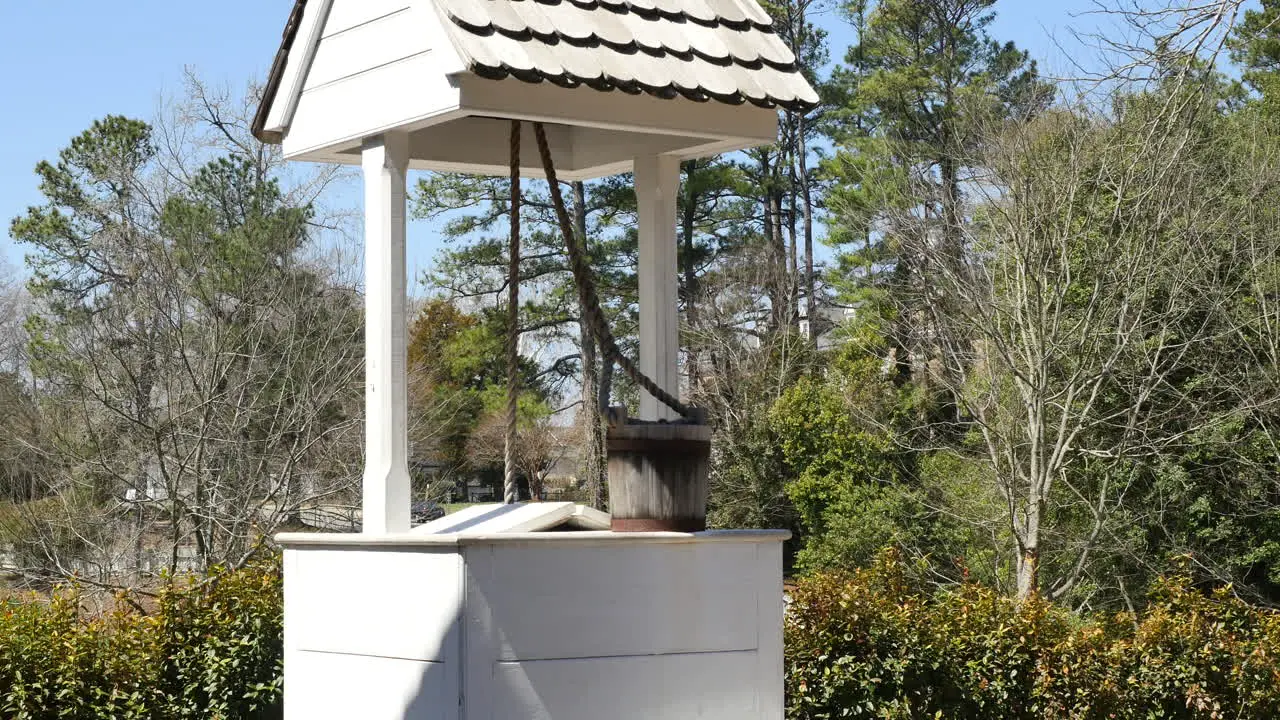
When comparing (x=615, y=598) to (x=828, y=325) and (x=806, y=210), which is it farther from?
(x=806, y=210)

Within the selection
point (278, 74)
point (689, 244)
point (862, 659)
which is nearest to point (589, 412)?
point (689, 244)

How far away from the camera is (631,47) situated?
155 inches

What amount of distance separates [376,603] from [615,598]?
67 centimetres

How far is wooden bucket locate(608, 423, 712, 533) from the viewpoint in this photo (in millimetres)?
3830

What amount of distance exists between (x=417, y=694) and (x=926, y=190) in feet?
53.7

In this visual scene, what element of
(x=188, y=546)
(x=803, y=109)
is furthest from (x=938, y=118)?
(x=803, y=109)

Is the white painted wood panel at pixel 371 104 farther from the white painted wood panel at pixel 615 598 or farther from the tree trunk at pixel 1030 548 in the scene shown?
the tree trunk at pixel 1030 548

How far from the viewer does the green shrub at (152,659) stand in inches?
234

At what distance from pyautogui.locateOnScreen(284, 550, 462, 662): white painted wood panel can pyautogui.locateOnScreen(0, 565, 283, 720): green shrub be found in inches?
93.6

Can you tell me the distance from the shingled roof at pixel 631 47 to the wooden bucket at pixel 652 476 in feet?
3.18

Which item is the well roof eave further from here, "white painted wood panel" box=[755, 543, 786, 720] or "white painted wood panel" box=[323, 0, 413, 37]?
"white painted wood panel" box=[755, 543, 786, 720]

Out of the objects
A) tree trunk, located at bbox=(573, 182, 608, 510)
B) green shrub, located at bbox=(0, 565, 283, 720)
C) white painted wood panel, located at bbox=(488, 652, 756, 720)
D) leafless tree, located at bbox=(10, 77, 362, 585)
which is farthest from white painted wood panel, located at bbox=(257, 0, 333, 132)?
tree trunk, located at bbox=(573, 182, 608, 510)

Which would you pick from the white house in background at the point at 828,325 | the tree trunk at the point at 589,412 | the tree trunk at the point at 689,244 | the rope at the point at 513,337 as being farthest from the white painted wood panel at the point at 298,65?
the tree trunk at the point at 689,244

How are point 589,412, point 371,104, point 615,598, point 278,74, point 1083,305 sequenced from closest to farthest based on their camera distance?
point 615,598
point 371,104
point 278,74
point 1083,305
point 589,412
